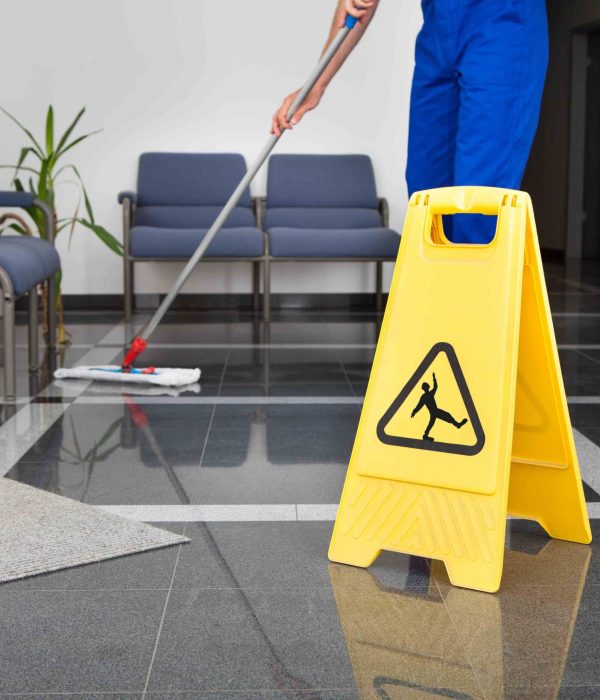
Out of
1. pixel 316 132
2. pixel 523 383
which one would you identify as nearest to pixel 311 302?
pixel 316 132

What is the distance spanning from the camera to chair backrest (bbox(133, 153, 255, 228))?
5.21 metres

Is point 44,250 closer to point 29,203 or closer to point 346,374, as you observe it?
point 29,203

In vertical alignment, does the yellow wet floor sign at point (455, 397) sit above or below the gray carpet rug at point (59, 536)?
above

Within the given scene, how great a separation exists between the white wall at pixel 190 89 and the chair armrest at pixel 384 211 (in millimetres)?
210

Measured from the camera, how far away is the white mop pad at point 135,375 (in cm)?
305

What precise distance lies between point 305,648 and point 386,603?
19 centimetres

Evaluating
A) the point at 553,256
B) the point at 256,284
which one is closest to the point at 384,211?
the point at 256,284

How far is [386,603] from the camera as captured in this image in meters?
1.42

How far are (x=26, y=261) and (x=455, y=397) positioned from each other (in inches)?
73.3

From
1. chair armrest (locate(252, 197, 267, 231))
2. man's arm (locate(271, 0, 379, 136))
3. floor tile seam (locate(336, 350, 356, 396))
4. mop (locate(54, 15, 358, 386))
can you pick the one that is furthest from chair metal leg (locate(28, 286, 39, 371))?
chair armrest (locate(252, 197, 267, 231))

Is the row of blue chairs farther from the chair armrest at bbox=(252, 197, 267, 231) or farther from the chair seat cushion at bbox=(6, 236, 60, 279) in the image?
the chair seat cushion at bbox=(6, 236, 60, 279)

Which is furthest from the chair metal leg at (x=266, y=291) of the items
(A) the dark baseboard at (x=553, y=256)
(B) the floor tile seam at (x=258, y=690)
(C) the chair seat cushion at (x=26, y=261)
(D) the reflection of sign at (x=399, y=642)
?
(A) the dark baseboard at (x=553, y=256)

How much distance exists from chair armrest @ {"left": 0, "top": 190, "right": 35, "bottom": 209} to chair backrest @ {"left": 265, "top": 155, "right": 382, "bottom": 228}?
1.79 meters

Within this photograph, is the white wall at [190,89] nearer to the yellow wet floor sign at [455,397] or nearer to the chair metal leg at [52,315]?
the chair metal leg at [52,315]
